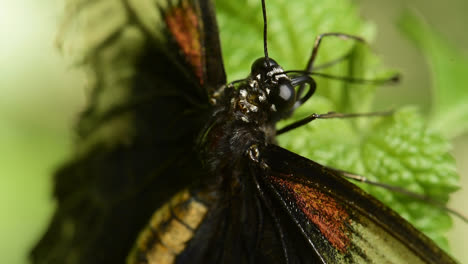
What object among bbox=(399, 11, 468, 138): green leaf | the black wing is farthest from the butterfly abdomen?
bbox=(399, 11, 468, 138): green leaf

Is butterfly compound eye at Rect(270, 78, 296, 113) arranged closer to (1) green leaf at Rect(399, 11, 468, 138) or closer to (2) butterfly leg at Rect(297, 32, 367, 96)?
(2) butterfly leg at Rect(297, 32, 367, 96)

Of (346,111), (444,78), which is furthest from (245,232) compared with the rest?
(444,78)

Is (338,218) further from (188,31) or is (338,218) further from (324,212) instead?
(188,31)

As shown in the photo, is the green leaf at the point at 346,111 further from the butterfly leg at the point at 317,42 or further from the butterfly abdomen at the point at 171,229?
the butterfly abdomen at the point at 171,229

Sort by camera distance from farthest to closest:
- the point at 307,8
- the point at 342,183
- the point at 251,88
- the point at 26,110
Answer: the point at 26,110
the point at 307,8
the point at 251,88
the point at 342,183

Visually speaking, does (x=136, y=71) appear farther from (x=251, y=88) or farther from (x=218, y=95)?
(x=251, y=88)

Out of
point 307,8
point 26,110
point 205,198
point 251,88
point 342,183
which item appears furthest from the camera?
point 26,110

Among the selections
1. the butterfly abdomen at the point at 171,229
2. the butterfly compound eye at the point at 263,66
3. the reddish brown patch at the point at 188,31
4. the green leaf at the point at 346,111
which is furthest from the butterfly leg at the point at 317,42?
the butterfly abdomen at the point at 171,229

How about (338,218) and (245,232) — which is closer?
(338,218)

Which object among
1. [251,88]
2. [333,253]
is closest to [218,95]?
[251,88]
